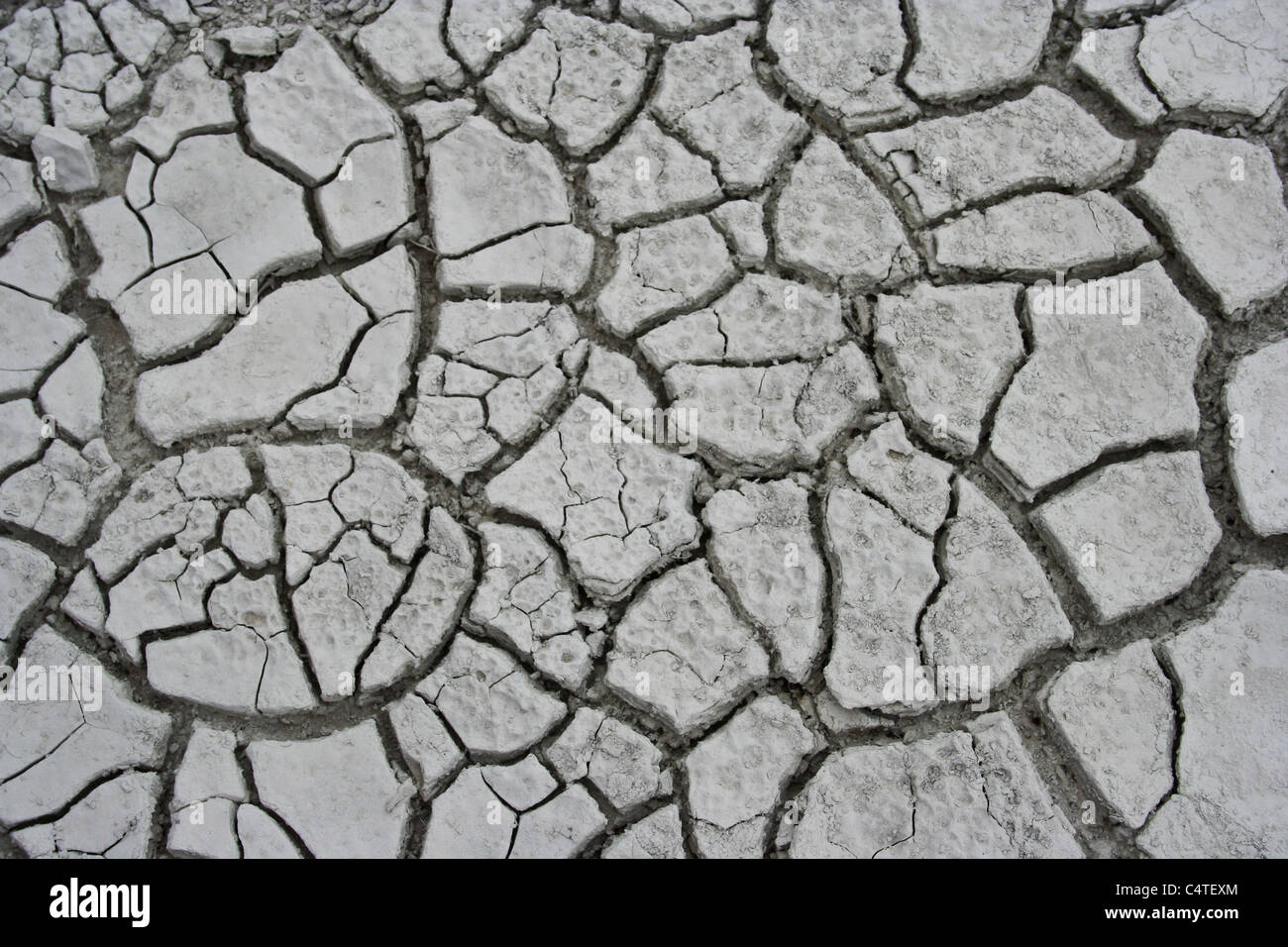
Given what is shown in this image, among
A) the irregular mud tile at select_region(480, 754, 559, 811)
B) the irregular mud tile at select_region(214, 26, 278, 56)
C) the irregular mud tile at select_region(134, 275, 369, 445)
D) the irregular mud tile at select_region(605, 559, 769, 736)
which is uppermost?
the irregular mud tile at select_region(214, 26, 278, 56)

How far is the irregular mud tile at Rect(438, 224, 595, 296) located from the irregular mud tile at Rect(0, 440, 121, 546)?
0.97 metres

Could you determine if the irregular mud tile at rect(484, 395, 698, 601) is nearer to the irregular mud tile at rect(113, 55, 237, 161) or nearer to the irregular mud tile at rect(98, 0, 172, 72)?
the irregular mud tile at rect(113, 55, 237, 161)

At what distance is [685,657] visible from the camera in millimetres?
2400

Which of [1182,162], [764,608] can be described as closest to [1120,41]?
[1182,162]

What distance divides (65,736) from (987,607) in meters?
2.21

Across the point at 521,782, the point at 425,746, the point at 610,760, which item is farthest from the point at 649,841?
the point at 425,746

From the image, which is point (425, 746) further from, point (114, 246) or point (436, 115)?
point (436, 115)

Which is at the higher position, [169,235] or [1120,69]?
[1120,69]

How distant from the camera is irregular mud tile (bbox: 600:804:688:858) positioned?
7.56ft

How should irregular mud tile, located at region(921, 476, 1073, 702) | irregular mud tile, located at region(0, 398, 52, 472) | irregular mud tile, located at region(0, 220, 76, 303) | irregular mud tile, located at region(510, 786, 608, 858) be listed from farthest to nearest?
irregular mud tile, located at region(0, 220, 76, 303) → irregular mud tile, located at region(0, 398, 52, 472) → irregular mud tile, located at region(921, 476, 1073, 702) → irregular mud tile, located at region(510, 786, 608, 858)

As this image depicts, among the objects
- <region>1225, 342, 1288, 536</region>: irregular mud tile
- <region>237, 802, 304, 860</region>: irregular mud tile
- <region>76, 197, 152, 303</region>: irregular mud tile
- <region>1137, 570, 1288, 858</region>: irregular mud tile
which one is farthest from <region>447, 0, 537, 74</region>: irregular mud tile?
<region>1137, 570, 1288, 858</region>: irregular mud tile

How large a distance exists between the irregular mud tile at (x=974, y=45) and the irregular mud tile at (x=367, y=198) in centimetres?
141

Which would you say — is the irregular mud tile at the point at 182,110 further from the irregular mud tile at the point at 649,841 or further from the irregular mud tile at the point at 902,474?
the irregular mud tile at the point at 649,841

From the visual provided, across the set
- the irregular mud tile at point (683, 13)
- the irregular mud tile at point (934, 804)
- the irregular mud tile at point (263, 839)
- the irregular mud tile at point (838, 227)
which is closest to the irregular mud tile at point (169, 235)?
the irregular mud tile at point (683, 13)
